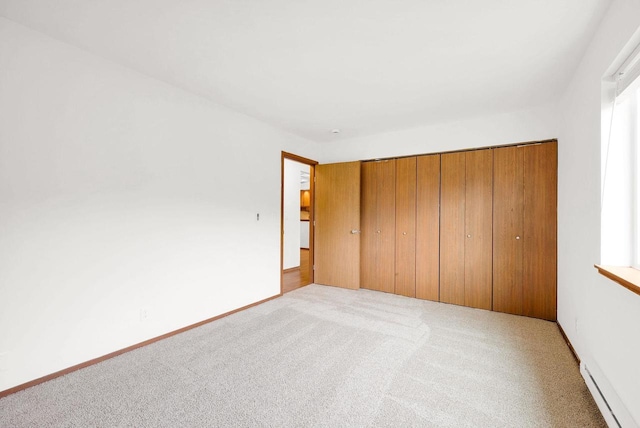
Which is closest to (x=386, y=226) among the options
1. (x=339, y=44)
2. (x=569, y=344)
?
(x=569, y=344)

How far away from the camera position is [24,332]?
6.22ft

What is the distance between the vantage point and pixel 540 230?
10.4 feet

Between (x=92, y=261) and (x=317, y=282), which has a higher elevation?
(x=92, y=261)

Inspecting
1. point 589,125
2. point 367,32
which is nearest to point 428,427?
point 589,125

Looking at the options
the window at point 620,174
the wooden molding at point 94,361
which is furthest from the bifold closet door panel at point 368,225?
the window at point 620,174

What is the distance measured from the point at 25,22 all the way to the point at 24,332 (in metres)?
2.12

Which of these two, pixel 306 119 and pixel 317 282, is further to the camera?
pixel 317 282

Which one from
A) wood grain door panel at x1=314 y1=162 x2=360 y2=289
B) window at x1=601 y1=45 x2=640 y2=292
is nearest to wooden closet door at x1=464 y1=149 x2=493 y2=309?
wood grain door panel at x1=314 y1=162 x2=360 y2=289

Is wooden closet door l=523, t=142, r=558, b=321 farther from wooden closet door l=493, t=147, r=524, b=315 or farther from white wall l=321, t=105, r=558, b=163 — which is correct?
white wall l=321, t=105, r=558, b=163

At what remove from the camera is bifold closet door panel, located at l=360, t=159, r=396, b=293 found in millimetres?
4199

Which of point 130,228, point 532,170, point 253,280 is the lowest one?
point 253,280

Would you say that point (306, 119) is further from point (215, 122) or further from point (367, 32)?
point (367, 32)

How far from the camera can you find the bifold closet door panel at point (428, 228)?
3.81 meters

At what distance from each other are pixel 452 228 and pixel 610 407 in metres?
2.37
